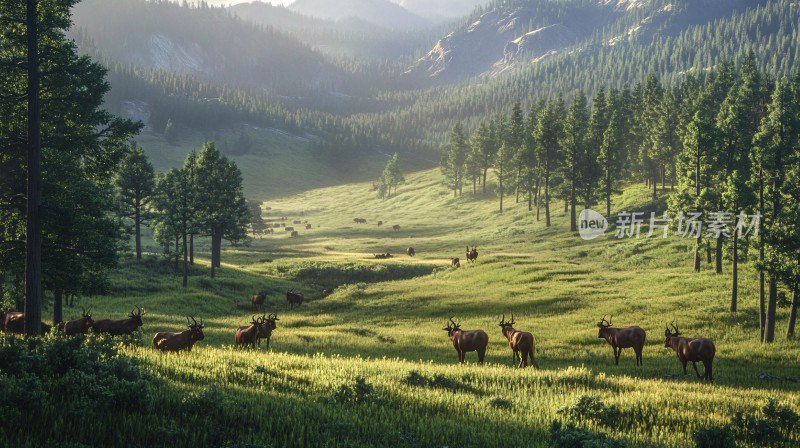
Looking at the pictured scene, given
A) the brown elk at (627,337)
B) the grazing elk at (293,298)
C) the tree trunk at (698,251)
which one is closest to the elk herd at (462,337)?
the brown elk at (627,337)

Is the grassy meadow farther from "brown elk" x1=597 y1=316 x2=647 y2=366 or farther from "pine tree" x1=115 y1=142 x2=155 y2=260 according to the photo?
"pine tree" x1=115 y1=142 x2=155 y2=260

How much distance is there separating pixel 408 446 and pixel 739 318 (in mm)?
33549

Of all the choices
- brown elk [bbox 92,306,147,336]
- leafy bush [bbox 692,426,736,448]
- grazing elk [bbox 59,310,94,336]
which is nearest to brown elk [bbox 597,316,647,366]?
leafy bush [bbox 692,426,736,448]

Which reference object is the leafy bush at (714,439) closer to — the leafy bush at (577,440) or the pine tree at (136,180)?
the leafy bush at (577,440)

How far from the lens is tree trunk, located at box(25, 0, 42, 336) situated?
1680cm

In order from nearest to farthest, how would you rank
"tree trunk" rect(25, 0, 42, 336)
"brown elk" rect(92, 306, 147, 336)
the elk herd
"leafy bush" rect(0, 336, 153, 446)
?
"leafy bush" rect(0, 336, 153, 446) < "tree trunk" rect(25, 0, 42, 336) < the elk herd < "brown elk" rect(92, 306, 147, 336)

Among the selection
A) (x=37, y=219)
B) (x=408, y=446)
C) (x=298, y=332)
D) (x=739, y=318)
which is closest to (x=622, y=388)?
(x=408, y=446)

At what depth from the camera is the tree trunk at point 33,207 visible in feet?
55.1

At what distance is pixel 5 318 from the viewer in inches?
882

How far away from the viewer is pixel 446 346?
1117 inches

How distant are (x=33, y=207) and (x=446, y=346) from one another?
20.4 meters

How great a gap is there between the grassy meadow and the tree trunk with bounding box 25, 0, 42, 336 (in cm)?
489

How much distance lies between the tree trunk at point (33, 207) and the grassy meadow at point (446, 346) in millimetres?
4891

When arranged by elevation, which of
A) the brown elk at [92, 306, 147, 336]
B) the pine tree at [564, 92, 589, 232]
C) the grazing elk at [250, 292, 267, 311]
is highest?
the pine tree at [564, 92, 589, 232]
